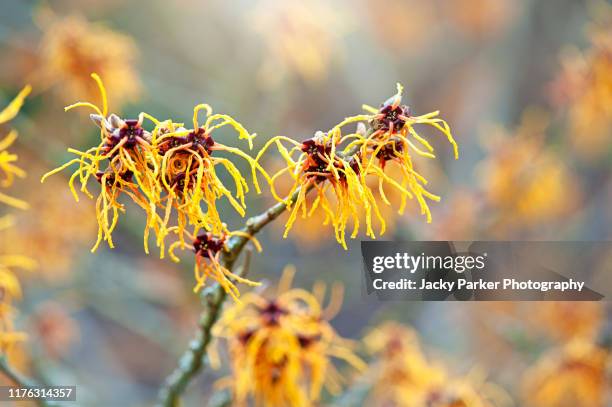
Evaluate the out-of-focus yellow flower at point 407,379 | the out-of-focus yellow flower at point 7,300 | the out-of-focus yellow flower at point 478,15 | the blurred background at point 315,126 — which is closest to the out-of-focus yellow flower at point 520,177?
the blurred background at point 315,126

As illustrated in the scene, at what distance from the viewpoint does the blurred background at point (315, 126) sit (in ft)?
4.58

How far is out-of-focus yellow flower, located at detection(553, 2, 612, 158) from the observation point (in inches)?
52.6

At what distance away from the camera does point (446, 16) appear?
2613 millimetres

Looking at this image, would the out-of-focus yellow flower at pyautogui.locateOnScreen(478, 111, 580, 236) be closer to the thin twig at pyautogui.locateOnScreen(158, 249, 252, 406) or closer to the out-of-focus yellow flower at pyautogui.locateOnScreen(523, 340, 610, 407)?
the out-of-focus yellow flower at pyautogui.locateOnScreen(523, 340, 610, 407)

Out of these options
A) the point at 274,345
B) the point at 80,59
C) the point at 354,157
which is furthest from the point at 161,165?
the point at 80,59

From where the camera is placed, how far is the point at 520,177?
1586 millimetres

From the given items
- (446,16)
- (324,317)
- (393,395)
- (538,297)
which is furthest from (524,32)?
(324,317)

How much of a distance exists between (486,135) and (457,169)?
10.7 inches

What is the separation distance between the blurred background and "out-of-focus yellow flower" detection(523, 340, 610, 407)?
0.04ft

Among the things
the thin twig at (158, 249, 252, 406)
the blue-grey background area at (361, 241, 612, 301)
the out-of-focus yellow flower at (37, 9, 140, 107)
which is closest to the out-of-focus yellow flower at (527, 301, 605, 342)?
the blue-grey background area at (361, 241, 612, 301)

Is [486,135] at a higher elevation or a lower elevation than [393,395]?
higher

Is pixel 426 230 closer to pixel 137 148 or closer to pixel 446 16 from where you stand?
pixel 137 148

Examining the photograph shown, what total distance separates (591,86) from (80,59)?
3.51 feet

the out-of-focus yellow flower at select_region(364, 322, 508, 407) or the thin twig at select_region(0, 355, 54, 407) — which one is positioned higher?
the out-of-focus yellow flower at select_region(364, 322, 508, 407)
